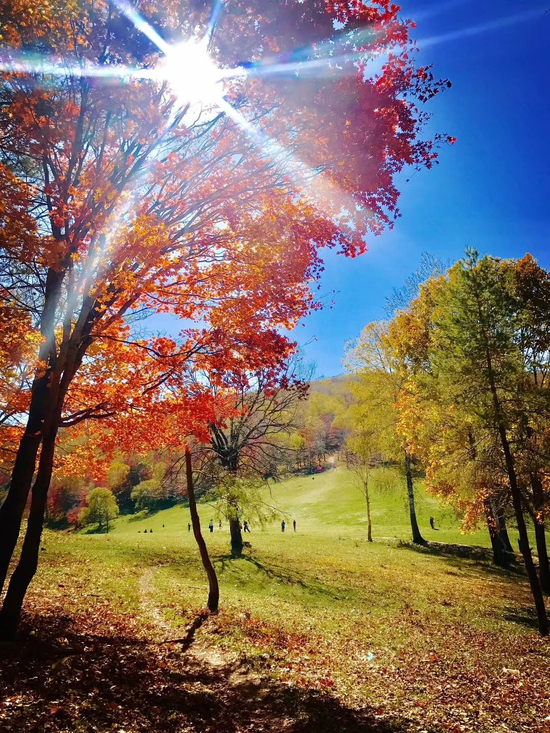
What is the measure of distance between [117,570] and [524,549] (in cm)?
1600

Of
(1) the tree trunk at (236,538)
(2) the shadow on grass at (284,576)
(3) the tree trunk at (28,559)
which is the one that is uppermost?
(3) the tree trunk at (28,559)

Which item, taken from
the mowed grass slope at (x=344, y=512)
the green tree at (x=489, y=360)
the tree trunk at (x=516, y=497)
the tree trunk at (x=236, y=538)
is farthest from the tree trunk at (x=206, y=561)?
the mowed grass slope at (x=344, y=512)

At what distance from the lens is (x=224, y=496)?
46.8ft

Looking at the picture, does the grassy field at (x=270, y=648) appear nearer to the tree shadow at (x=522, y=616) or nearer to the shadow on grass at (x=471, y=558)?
the tree shadow at (x=522, y=616)

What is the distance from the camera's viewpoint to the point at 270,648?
33.0 feet

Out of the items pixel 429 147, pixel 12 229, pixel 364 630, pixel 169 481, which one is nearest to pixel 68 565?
pixel 169 481

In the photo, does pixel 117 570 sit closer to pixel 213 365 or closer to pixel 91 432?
pixel 91 432

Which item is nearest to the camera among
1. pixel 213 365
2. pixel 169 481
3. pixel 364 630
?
pixel 213 365

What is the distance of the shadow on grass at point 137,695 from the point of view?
539 centimetres

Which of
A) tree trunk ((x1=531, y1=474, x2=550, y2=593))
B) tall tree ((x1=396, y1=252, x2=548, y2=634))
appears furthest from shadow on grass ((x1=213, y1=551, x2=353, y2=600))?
tree trunk ((x1=531, y1=474, x2=550, y2=593))

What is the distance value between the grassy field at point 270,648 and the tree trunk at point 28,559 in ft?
1.84

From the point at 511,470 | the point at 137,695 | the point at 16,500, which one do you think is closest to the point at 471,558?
the point at 511,470

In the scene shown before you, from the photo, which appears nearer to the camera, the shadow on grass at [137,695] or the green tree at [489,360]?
the shadow on grass at [137,695]

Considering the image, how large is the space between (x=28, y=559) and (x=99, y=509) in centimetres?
6762
